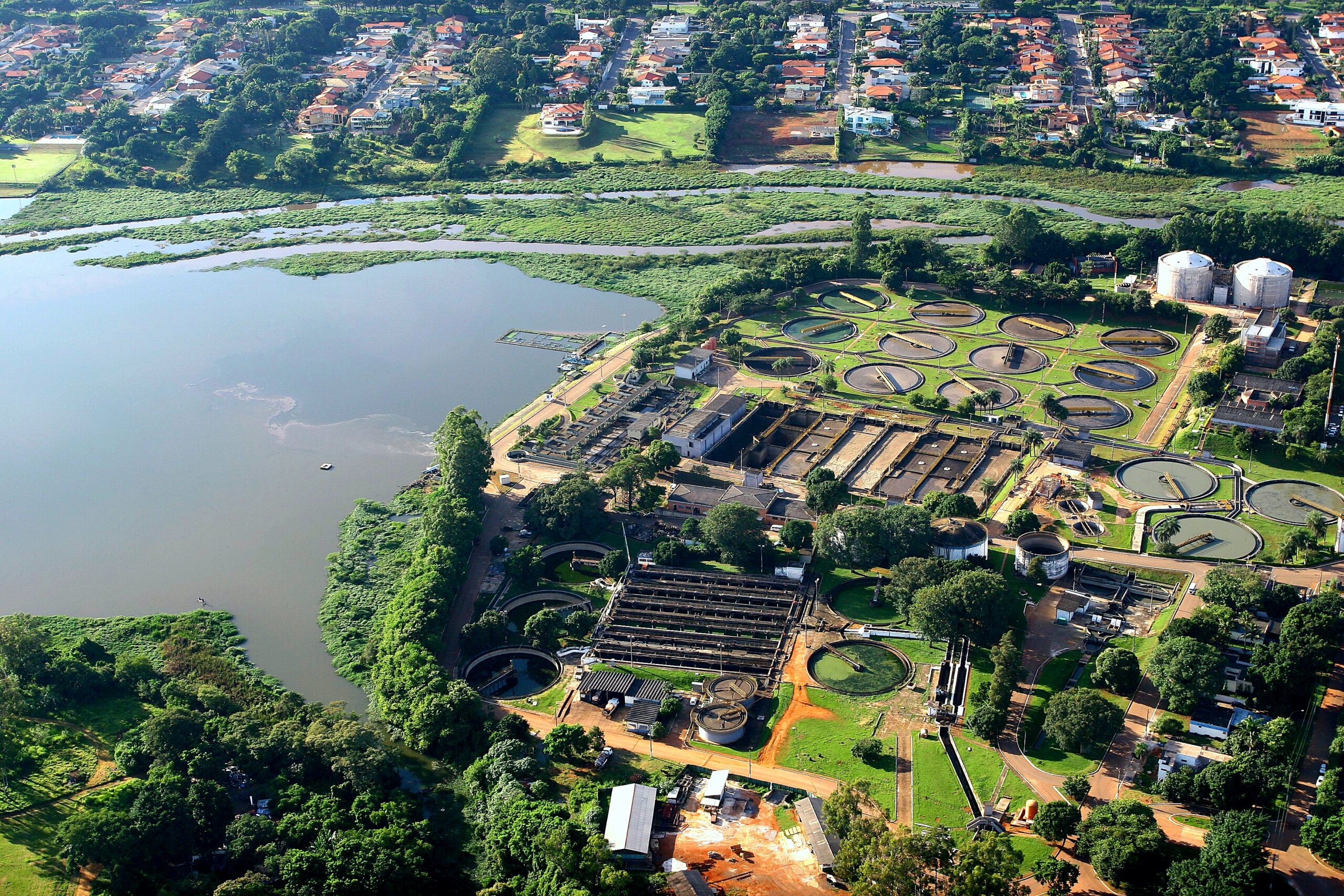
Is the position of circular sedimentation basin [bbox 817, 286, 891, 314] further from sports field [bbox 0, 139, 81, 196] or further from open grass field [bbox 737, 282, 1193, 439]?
sports field [bbox 0, 139, 81, 196]

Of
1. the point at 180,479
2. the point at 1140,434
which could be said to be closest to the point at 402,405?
the point at 180,479

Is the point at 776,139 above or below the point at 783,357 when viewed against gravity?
above

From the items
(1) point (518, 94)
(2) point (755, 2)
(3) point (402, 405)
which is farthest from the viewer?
(2) point (755, 2)

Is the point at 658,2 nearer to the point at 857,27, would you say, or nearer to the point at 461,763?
the point at 857,27

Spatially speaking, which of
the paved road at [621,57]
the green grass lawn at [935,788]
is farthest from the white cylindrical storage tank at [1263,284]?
the paved road at [621,57]

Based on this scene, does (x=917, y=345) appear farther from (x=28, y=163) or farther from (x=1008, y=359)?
(x=28, y=163)

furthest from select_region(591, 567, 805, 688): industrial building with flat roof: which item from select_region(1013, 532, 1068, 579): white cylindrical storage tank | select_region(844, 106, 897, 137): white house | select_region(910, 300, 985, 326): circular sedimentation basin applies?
select_region(844, 106, 897, 137): white house

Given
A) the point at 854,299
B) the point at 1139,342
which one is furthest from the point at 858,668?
the point at 854,299
